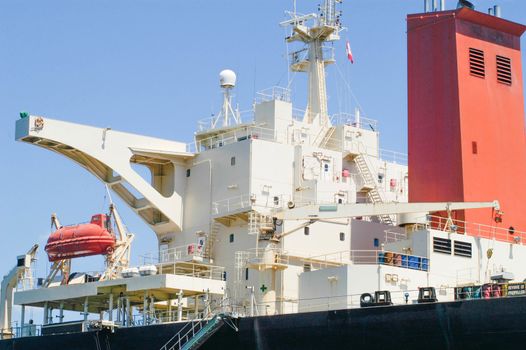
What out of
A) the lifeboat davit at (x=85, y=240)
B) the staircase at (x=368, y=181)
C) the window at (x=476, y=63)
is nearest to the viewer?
the window at (x=476, y=63)

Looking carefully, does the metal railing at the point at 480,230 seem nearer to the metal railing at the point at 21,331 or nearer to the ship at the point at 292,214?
the ship at the point at 292,214

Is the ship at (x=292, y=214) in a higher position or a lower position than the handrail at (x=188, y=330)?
higher

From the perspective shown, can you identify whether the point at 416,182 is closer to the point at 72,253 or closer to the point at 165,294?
the point at 165,294

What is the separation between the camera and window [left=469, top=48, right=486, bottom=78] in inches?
1688

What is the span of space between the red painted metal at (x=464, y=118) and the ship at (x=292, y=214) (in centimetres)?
5

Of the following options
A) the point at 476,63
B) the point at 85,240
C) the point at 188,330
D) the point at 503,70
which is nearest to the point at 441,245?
the point at 476,63

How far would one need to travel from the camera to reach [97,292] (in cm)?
4256

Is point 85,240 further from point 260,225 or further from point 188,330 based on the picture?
point 188,330

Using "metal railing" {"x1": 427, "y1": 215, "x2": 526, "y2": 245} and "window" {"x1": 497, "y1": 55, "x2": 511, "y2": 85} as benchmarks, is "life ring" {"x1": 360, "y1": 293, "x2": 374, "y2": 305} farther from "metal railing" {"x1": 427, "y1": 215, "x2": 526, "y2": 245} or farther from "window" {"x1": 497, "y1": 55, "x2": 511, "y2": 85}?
"window" {"x1": 497, "y1": 55, "x2": 511, "y2": 85}

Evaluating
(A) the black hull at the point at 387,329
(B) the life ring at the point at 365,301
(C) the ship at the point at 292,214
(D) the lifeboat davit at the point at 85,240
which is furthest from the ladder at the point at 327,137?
(B) the life ring at the point at 365,301

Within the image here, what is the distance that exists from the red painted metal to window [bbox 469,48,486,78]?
0.18 m

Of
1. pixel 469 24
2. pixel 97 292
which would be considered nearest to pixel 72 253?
pixel 97 292

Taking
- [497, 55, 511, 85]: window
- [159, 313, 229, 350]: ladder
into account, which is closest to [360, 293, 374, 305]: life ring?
[159, 313, 229, 350]: ladder

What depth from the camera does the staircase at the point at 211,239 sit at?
43969mm
